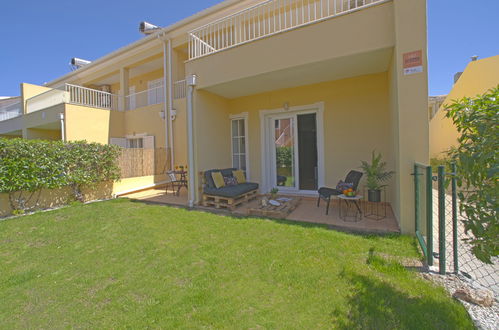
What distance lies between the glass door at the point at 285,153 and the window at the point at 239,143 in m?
1.09

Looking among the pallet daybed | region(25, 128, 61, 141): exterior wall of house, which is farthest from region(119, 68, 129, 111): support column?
the pallet daybed

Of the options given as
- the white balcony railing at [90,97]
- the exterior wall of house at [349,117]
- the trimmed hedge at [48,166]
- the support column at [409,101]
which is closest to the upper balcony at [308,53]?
the support column at [409,101]

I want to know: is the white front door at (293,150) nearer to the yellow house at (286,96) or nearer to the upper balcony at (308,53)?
the yellow house at (286,96)

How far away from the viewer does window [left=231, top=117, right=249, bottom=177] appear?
7605 mm

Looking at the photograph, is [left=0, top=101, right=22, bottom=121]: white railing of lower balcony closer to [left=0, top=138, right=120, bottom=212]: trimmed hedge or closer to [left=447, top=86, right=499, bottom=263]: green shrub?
[left=0, top=138, right=120, bottom=212]: trimmed hedge

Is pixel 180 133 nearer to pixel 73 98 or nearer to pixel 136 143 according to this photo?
pixel 136 143

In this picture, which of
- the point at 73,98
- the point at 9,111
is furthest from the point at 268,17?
the point at 9,111

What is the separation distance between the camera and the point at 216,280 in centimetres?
258

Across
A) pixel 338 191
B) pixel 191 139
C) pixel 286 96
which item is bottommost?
pixel 338 191

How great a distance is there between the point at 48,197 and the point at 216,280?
6.53 m

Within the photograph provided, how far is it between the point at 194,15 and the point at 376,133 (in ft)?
25.4

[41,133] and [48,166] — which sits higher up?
[41,133]

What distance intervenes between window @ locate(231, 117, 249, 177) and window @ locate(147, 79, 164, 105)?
4.83 m

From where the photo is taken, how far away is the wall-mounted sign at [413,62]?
348cm
